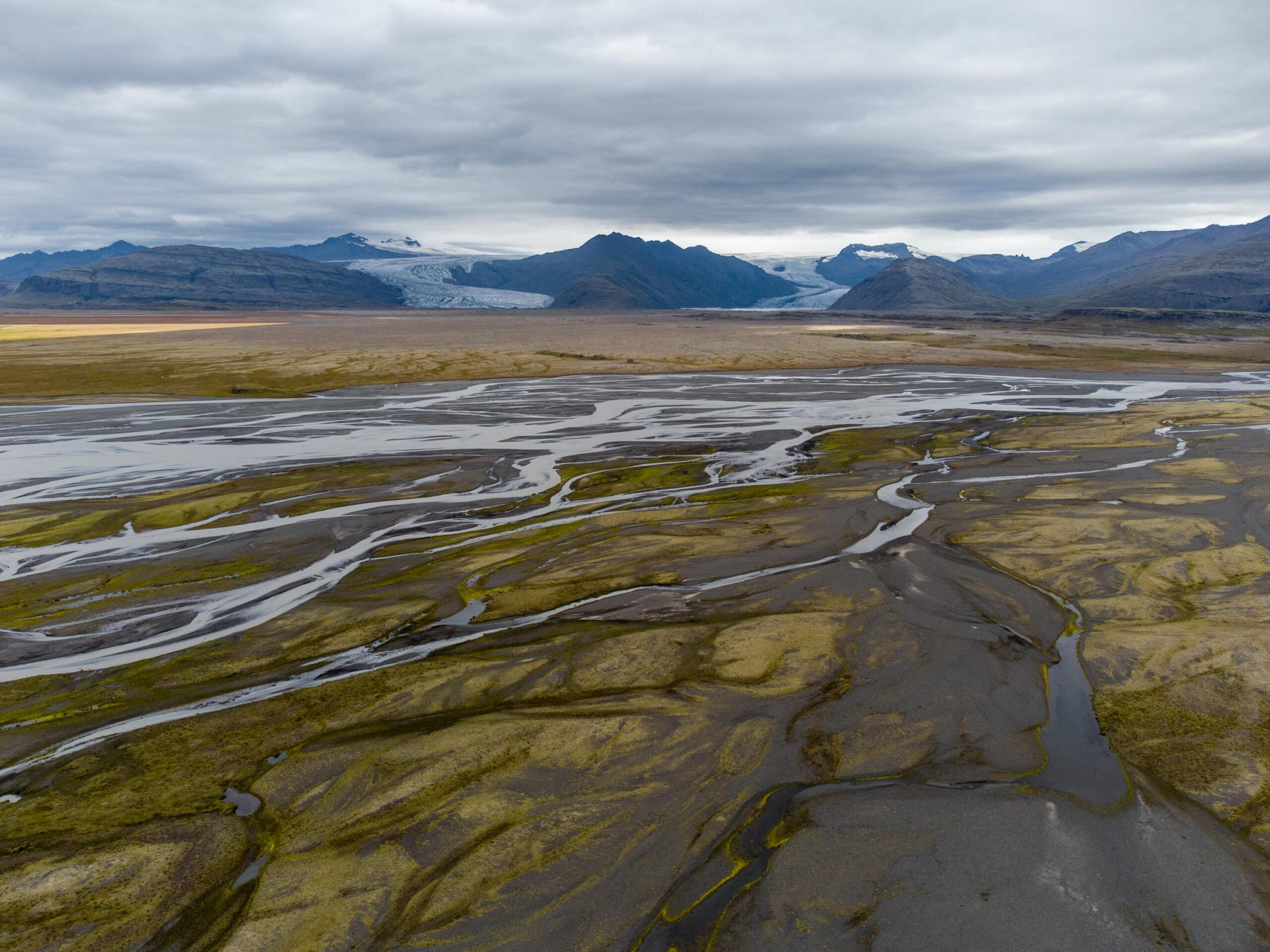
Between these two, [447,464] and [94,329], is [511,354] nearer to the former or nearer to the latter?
[447,464]

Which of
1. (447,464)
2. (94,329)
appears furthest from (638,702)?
(94,329)

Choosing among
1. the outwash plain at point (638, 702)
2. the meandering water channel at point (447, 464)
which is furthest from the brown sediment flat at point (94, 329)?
the outwash plain at point (638, 702)

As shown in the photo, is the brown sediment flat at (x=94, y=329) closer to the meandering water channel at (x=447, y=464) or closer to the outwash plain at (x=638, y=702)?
the meandering water channel at (x=447, y=464)

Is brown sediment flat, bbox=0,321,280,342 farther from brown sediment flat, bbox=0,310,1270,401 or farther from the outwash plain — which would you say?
the outwash plain

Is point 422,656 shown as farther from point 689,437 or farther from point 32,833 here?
point 689,437

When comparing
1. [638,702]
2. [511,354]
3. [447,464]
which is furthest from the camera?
[511,354]
